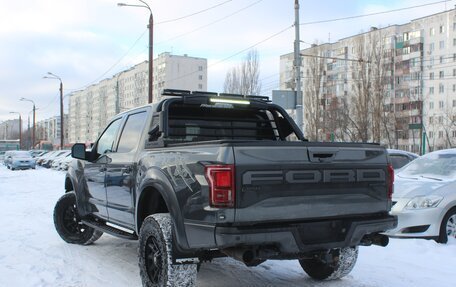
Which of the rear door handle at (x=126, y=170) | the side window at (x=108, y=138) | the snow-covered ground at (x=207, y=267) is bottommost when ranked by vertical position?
the snow-covered ground at (x=207, y=267)

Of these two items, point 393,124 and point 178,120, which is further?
point 393,124

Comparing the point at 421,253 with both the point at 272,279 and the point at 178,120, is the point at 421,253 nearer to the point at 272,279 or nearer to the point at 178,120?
the point at 272,279

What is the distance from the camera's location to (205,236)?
3.81 meters

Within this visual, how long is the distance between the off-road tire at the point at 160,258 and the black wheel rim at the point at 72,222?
328 cm

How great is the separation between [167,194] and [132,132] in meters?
1.89

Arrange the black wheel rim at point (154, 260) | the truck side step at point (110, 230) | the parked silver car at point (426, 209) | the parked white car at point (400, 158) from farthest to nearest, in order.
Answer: the parked white car at point (400, 158) → the parked silver car at point (426, 209) → the truck side step at point (110, 230) → the black wheel rim at point (154, 260)

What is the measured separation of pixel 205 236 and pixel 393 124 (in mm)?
46915

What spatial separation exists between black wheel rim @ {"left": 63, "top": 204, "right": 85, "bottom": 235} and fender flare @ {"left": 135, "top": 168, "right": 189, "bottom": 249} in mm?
3039

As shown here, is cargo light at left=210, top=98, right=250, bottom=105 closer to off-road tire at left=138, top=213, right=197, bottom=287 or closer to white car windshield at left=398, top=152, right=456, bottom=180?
off-road tire at left=138, top=213, right=197, bottom=287

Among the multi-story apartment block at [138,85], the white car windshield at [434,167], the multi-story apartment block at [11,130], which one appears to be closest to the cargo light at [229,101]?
the white car windshield at [434,167]

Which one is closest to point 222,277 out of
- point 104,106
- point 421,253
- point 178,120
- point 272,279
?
point 272,279

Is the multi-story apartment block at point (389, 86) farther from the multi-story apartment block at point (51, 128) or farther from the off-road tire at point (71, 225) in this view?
the multi-story apartment block at point (51, 128)

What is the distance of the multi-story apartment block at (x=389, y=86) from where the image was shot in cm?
4541

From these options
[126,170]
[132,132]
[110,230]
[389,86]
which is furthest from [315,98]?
[126,170]
